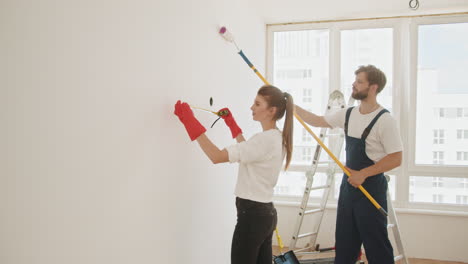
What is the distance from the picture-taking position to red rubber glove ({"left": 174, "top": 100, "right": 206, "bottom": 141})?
1.83 meters

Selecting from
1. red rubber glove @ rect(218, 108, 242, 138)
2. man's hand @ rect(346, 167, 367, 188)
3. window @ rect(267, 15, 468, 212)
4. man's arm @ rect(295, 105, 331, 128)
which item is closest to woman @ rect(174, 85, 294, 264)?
red rubber glove @ rect(218, 108, 242, 138)

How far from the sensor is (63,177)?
121cm

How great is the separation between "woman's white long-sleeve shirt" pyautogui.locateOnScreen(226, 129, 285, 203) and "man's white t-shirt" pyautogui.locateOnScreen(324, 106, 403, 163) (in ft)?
2.70

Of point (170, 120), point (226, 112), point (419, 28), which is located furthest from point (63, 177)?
Result: point (419, 28)

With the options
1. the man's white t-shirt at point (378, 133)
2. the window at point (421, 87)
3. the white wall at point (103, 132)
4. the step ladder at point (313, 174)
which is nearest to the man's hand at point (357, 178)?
the man's white t-shirt at point (378, 133)

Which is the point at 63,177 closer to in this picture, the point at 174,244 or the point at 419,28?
the point at 174,244

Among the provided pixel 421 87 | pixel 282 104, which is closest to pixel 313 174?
pixel 421 87

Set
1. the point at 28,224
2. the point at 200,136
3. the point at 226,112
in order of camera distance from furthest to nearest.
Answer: the point at 226,112, the point at 200,136, the point at 28,224

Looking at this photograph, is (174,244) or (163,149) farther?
(174,244)

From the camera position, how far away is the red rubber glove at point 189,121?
6.01 ft

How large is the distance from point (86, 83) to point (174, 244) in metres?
1.03

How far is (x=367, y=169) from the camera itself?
8.39 feet

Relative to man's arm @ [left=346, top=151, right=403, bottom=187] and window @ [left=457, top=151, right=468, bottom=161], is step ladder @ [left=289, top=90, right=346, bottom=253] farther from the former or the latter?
window @ [left=457, top=151, right=468, bottom=161]

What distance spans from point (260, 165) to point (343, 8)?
242 centimetres
